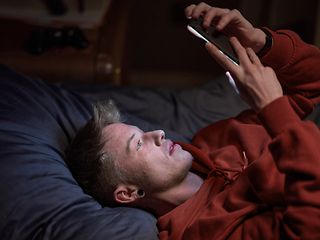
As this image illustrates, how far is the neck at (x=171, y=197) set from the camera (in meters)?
1.10

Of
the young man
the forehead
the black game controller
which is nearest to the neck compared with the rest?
the young man

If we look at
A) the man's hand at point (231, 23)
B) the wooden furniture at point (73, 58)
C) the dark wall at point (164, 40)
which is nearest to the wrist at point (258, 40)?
the man's hand at point (231, 23)

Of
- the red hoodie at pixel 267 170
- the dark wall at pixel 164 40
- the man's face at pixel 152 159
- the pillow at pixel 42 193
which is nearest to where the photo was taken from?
the red hoodie at pixel 267 170

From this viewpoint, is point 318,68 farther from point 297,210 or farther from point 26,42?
point 26,42

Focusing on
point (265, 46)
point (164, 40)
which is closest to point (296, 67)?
point (265, 46)

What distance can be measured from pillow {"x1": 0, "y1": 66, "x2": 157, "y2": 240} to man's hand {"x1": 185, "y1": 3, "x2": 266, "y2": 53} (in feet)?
1.22

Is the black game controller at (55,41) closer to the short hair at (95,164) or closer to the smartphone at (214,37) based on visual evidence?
the short hair at (95,164)

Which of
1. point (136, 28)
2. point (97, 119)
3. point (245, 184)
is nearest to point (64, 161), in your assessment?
point (97, 119)

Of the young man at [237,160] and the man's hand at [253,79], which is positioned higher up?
the man's hand at [253,79]

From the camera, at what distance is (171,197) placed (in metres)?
1.10

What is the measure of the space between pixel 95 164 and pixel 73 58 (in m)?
0.65

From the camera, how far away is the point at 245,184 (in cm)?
100

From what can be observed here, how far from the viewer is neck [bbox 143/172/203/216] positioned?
3.61 ft

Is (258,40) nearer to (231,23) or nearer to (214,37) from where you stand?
(231,23)
